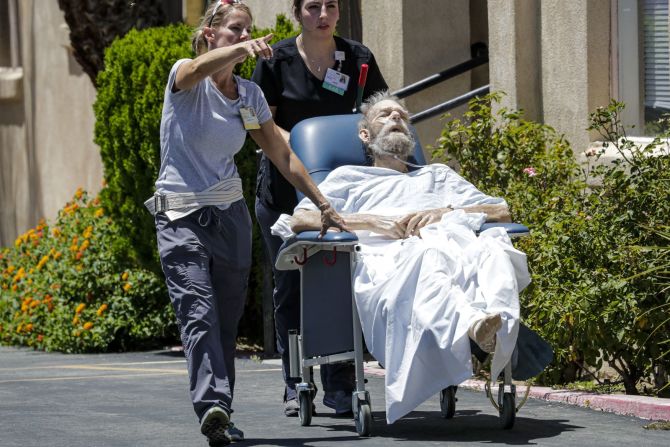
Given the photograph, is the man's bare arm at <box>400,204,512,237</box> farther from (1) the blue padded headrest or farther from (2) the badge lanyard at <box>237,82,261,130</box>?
(2) the badge lanyard at <box>237,82,261,130</box>

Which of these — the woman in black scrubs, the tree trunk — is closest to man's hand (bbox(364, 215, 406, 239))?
the woman in black scrubs

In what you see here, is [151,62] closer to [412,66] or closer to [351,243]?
[412,66]

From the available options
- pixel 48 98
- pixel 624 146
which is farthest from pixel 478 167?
pixel 48 98

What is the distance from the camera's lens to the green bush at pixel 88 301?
504 inches

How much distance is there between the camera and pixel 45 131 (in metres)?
20.6

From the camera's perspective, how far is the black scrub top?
8.28 metres

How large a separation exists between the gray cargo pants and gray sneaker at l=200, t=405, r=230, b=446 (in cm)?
6

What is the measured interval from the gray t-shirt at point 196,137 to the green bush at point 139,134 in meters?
4.34

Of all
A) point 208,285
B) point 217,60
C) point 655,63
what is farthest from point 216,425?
point 655,63

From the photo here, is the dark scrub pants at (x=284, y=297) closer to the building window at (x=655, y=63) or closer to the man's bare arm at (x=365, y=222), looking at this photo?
the man's bare arm at (x=365, y=222)

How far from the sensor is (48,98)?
66.9 ft

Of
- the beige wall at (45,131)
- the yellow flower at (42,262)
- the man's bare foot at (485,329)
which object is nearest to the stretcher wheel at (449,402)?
the man's bare foot at (485,329)

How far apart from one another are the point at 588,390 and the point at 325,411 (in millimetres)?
1512

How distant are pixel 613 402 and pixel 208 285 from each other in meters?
2.29
